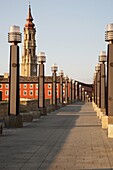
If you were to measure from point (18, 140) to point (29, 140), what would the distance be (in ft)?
1.41

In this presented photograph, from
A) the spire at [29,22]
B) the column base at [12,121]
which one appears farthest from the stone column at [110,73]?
the spire at [29,22]

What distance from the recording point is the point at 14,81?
21688mm

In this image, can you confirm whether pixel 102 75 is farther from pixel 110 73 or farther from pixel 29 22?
pixel 29 22

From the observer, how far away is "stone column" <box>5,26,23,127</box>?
69.4 ft

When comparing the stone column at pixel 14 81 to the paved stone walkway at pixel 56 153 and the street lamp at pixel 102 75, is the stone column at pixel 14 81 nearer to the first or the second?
the paved stone walkway at pixel 56 153

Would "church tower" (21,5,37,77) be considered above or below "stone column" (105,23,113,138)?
above

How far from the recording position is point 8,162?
10.1 metres

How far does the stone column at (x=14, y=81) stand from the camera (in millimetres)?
21141

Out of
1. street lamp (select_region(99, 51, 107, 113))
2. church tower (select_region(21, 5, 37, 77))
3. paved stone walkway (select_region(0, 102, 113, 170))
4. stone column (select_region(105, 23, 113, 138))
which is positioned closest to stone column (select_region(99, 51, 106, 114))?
street lamp (select_region(99, 51, 107, 113))

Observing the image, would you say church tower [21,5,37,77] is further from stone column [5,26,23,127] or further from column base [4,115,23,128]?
column base [4,115,23,128]

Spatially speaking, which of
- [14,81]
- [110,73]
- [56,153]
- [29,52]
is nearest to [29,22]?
[29,52]

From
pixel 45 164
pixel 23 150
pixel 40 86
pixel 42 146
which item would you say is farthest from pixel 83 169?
pixel 40 86

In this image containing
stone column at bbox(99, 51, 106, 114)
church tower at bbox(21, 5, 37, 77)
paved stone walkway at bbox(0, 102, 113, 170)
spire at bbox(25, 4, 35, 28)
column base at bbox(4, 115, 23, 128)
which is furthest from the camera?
spire at bbox(25, 4, 35, 28)

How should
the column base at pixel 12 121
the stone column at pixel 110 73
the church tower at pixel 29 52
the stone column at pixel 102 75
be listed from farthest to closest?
the church tower at pixel 29 52, the stone column at pixel 102 75, the column base at pixel 12 121, the stone column at pixel 110 73
